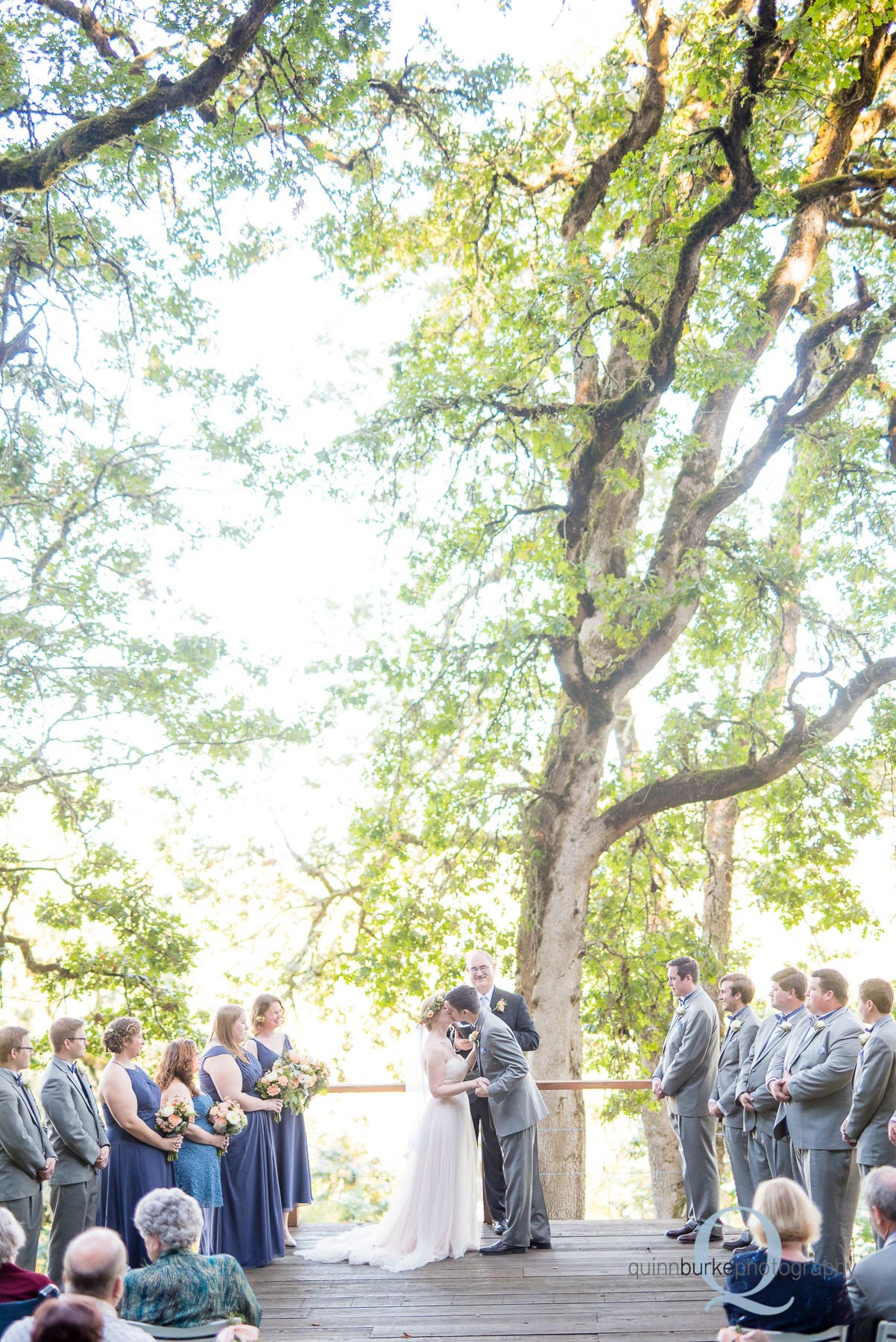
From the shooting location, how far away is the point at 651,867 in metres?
12.0

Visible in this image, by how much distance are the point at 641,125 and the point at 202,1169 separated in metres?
9.67

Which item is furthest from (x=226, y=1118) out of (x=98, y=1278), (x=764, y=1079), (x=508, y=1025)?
(x=764, y=1079)

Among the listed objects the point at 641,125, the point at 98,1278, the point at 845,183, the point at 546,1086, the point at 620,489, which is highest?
the point at 641,125

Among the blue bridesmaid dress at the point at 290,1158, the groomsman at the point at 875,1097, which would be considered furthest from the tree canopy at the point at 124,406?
the groomsman at the point at 875,1097

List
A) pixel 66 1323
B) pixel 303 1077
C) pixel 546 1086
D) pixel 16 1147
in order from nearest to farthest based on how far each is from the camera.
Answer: pixel 66 1323 → pixel 16 1147 → pixel 303 1077 → pixel 546 1086

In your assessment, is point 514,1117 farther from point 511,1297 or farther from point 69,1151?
point 69,1151

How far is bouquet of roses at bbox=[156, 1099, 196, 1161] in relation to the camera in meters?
5.74

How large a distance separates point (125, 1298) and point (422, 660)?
7402mm

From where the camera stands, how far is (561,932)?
10164 millimetres

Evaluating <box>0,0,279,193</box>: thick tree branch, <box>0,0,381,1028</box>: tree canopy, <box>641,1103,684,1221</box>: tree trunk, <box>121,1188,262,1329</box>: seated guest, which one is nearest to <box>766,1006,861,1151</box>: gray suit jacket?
<box>121,1188,262,1329</box>: seated guest

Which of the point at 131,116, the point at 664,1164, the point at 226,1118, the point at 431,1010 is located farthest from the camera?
the point at 664,1164

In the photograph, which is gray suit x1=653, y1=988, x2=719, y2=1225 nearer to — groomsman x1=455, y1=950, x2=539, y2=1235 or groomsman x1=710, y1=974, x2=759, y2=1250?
groomsman x1=710, y1=974, x2=759, y2=1250

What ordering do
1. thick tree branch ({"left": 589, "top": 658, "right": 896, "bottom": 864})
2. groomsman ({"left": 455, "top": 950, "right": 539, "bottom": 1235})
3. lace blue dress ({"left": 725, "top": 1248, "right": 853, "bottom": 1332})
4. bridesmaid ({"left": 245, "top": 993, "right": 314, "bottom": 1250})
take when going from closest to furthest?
lace blue dress ({"left": 725, "top": 1248, "right": 853, "bottom": 1332}) → bridesmaid ({"left": 245, "top": 993, "right": 314, "bottom": 1250}) → groomsman ({"left": 455, "top": 950, "right": 539, "bottom": 1235}) → thick tree branch ({"left": 589, "top": 658, "right": 896, "bottom": 864})

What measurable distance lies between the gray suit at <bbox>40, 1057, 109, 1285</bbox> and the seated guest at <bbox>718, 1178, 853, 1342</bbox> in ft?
11.9
